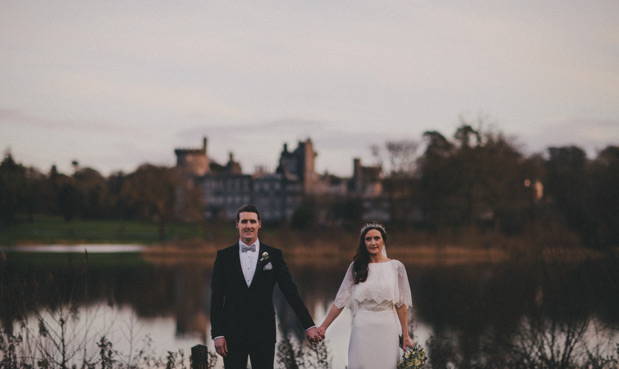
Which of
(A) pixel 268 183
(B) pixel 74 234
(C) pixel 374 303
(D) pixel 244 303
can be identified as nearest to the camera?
(D) pixel 244 303

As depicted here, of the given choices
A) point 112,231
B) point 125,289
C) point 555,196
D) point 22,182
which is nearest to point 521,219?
point 555,196

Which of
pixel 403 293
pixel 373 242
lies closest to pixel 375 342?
pixel 403 293

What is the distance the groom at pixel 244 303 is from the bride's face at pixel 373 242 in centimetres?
95

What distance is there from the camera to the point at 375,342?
225 inches

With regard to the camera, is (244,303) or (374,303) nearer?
(244,303)

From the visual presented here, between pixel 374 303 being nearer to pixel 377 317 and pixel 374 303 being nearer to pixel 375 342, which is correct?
pixel 377 317

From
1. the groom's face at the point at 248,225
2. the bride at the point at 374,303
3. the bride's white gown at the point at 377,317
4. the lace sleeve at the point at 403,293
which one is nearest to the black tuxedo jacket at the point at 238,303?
the groom's face at the point at 248,225

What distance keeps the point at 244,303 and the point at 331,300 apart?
16.5m

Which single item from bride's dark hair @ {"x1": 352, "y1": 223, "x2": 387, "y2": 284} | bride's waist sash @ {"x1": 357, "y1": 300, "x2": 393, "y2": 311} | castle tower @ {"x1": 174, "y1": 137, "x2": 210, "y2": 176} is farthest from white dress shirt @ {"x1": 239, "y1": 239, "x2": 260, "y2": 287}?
castle tower @ {"x1": 174, "y1": 137, "x2": 210, "y2": 176}

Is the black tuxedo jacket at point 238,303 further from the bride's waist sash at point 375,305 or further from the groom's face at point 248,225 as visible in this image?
the bride's waist sash at point 375,305

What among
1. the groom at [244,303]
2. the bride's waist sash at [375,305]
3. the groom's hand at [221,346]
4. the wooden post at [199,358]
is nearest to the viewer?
the wooden post at [199,358]

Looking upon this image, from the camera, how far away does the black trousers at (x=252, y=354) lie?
5566mm

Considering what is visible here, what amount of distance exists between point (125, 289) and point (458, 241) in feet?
68.6

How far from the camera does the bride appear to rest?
5707 millimetres
